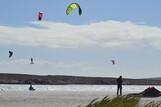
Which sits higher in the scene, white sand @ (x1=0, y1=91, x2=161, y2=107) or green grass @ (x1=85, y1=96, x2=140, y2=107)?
green grass @ (x1=85, y1=96, x2=140, y2=107)

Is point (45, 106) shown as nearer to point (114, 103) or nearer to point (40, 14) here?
point (40, 14)

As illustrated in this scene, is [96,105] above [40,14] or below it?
below

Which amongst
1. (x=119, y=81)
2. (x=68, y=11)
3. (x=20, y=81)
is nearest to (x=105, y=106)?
(x=68, y=11)

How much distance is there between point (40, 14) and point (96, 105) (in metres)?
11.9

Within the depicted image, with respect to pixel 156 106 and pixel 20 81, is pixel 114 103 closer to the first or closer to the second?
pixel 156 106

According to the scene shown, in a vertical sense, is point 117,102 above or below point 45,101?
above

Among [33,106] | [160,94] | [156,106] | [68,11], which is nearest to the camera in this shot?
[156,106]

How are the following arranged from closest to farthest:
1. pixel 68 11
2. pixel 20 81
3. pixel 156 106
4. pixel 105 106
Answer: pixel 105 106
pixel 156 106
pixel 68 11
pixel 20 81

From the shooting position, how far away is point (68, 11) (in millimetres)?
21156

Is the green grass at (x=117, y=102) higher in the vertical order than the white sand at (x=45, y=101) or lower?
higher

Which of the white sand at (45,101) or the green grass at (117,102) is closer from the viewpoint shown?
the green grass at (117,102)

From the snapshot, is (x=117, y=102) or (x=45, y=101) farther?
(x=45, y=101)

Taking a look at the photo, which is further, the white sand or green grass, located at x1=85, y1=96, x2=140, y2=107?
the white sand

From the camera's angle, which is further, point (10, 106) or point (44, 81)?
point (44, 81)
